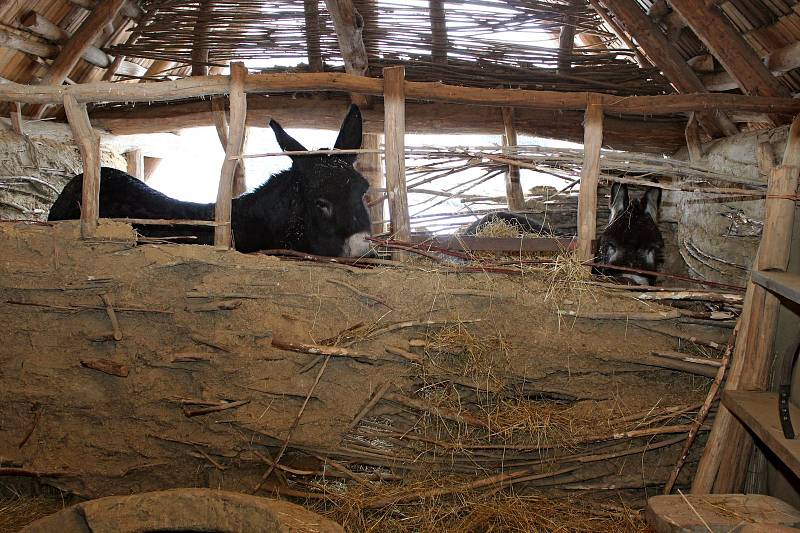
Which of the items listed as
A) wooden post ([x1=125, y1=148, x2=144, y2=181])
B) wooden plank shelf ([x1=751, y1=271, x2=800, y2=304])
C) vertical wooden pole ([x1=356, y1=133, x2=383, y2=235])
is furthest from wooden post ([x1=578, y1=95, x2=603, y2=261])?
wooden post ([x1=125, y1=148, x2=144, y2=181])

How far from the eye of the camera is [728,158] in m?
6.59

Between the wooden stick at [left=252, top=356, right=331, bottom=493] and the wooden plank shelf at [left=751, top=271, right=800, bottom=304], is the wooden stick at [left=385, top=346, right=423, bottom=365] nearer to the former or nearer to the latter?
the wooden stick at [left=252, top=356, right=331, bottom=493]

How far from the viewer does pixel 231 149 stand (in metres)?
3.77

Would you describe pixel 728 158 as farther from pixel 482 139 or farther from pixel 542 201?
pixel 482 139

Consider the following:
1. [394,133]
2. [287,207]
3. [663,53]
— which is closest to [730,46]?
[663,53]

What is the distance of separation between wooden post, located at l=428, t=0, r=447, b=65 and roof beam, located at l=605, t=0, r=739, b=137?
6.18 feet

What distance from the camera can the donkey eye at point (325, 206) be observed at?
175 inches

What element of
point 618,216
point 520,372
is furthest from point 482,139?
point 520,372

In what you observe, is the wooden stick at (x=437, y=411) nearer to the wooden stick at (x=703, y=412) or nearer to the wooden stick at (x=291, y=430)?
the wooden stick at (x=291, y=430)

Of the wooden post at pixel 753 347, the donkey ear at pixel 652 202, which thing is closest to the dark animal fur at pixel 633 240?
the donkey ear at pixel 652 202

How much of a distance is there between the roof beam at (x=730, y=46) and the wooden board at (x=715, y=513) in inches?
173

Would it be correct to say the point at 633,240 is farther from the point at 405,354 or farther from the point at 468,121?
the point at 405,354

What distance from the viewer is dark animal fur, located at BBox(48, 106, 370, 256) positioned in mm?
4430

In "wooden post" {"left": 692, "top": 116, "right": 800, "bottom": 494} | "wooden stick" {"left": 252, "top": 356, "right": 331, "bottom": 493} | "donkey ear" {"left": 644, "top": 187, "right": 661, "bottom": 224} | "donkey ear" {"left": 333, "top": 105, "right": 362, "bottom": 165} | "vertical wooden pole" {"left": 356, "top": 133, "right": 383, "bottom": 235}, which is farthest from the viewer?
"vertical wooden pole" {"left": 356, "top": 133, "right": 383, "bottom": 235}
